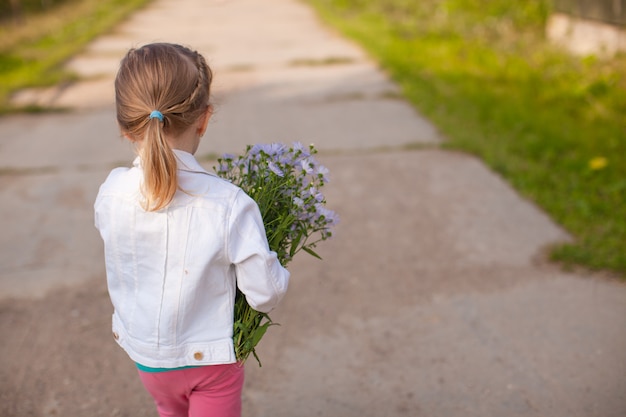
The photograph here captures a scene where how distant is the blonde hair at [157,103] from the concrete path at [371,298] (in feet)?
4.76

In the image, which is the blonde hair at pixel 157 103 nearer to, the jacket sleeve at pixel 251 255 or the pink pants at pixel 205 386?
the jacket sleeve at pixel 251 255

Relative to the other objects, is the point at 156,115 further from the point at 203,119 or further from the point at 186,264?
the point at 186,264

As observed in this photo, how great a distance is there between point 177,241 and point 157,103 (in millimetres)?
356

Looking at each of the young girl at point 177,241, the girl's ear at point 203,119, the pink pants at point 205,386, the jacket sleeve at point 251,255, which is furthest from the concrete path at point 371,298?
the girl's ear at point 203,119

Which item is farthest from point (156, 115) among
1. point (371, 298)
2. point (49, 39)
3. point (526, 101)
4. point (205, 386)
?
point (49, 39)

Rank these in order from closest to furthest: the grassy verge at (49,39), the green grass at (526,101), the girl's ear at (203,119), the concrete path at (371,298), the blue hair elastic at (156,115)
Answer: the blue hair elastic at (156,115) < the girl's ear at (203,119) < the concrete path at (371,298) < the green grass at (526,101) < the grassy verge at (49,39)

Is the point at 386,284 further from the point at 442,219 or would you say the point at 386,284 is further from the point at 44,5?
the point at 44,5

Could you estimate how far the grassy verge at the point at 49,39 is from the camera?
7.98 metres

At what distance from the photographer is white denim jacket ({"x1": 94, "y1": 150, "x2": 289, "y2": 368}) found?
5.55 feet

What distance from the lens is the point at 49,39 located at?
35.6 ft

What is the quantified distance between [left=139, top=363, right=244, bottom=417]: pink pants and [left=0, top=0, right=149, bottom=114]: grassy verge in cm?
583

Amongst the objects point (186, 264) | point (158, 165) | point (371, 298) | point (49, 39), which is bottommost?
point (371, 298)

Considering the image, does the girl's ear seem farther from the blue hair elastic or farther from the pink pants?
the pink pants

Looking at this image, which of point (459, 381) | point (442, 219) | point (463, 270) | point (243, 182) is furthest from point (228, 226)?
point (442, 219)
